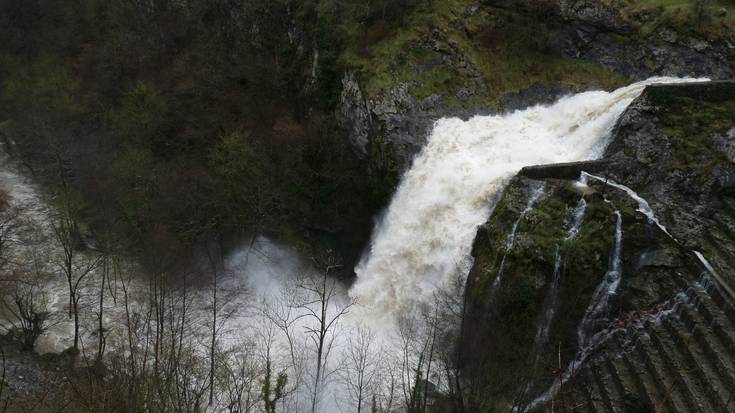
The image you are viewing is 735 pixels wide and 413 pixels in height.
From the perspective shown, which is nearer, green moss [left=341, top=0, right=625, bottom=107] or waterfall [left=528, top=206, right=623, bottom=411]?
waterfall [left=528, top=206, right=623, bottom=411]

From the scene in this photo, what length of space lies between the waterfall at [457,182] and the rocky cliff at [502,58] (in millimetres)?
1112

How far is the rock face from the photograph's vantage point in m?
11.7

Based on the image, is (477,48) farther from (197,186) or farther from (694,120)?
(197,186)

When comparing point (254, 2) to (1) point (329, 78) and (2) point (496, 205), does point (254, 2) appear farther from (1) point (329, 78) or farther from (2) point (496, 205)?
(2) point (496, 205)

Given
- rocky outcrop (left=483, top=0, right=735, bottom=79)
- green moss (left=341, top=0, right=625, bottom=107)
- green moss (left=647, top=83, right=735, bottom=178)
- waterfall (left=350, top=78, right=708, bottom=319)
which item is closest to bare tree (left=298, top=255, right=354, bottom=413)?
waterfall (left=350, top=78, right=708, bottom=319)

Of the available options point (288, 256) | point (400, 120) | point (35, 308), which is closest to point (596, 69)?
point (400, 120)

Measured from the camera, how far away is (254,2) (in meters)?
31.3

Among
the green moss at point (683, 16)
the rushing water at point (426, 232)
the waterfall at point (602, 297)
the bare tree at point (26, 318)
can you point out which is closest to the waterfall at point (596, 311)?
the waterfall at point (602, 297)

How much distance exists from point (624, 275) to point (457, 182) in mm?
7075

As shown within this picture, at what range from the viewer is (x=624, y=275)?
13.4m

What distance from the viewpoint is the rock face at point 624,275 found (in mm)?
11727

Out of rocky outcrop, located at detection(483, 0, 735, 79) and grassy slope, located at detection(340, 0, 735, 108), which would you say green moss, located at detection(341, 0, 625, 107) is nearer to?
grassy slope, located at detection(340, 0, 735, 108)

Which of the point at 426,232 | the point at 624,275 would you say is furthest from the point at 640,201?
the point at 426,232

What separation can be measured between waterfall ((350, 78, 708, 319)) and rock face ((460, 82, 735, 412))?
1171mm
